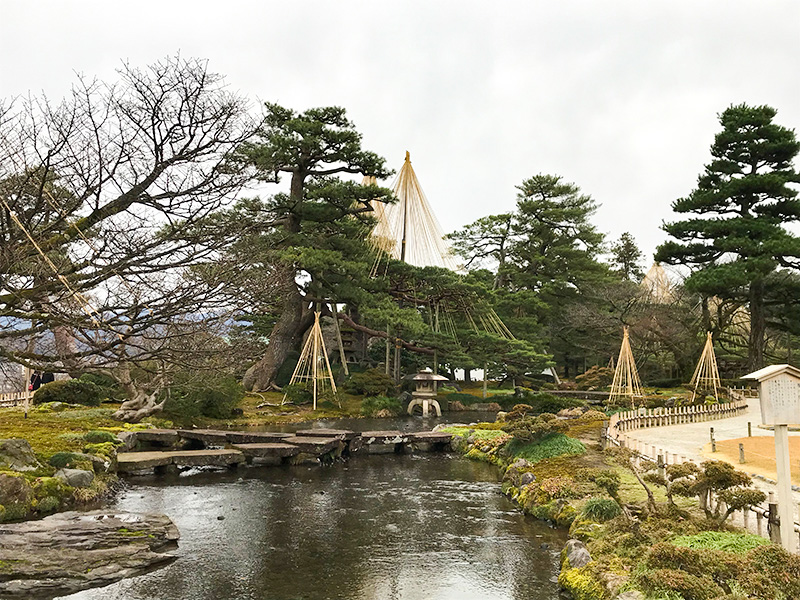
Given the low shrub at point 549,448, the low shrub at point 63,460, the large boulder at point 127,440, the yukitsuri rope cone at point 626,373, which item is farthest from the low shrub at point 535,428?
the yukitsuri rope cone at point 626,373

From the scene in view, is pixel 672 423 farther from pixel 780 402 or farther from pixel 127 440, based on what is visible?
pixel 127 440

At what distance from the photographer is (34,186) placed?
5914 mm

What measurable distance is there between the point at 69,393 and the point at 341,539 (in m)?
16.6

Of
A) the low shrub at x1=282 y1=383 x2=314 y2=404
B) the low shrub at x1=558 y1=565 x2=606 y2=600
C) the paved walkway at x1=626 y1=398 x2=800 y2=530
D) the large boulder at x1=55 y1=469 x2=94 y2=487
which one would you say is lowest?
the low shrub at x1=558 y1=565 x2=606 y2=600

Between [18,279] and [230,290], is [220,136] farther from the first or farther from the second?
[18,279]

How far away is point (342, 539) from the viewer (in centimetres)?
860

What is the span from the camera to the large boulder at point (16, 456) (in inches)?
378

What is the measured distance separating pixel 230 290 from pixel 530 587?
16.6ft

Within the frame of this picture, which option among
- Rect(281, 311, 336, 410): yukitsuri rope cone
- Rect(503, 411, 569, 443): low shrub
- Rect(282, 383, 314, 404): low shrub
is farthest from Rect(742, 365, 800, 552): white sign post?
Rect(282, 383, 314, 404): low shrub

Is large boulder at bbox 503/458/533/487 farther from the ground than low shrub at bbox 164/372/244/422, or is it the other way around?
low shrub at bbox 164/372/244/422

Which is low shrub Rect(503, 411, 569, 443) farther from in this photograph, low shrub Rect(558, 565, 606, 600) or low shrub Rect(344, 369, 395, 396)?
low shrub Rect(344, 369, 395, 396)

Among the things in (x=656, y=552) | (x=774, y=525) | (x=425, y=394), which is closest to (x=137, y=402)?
(x=425, y=394)

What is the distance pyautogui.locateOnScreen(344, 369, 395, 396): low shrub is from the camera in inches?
1083

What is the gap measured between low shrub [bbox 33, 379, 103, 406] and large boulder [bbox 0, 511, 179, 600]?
14.6 meters
